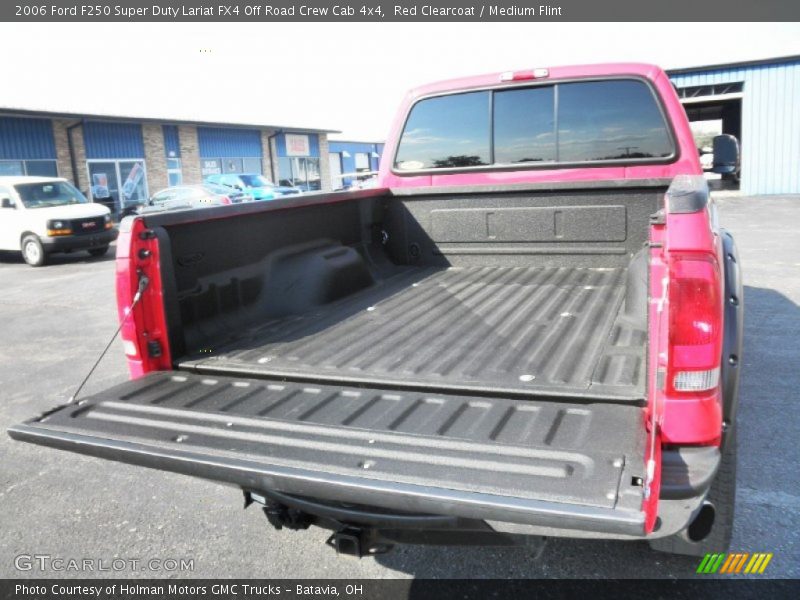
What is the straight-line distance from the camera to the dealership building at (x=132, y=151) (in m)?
22.8

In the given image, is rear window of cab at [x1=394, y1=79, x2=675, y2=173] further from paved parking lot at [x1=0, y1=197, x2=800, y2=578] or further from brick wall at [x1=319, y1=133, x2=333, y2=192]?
brick wall at [x1=319, y1=133, x2=333, y2=192]

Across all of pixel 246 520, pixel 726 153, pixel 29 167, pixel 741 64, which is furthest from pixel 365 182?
pixel 741 64

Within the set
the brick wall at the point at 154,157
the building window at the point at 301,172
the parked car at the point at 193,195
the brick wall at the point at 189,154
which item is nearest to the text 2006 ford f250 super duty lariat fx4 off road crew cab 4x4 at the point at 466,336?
the parked car at the point at 193,195

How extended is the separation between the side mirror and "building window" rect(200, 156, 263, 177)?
2901cm

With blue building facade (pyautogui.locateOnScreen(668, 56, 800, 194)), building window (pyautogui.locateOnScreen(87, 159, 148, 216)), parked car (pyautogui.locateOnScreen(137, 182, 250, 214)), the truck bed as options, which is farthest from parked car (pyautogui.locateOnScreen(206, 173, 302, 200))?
the truck bed

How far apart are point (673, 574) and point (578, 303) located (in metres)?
1.47

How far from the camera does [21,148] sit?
22547 mm

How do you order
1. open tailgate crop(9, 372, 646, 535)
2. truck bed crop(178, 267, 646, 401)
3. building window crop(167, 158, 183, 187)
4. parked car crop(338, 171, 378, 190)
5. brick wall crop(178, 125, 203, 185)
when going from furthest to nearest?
brick wall crop(178, 125, 203, 185), building window crop(167, 158, 183, 187), parked car crop(338, 171, 378, 190), truck bed crop(178, 267, 646, 401), open tailgate crop(9, 372, 646, 535)

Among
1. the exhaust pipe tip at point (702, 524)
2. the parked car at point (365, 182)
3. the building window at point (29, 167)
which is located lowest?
the exhaust pipe tip at point (702, 524)

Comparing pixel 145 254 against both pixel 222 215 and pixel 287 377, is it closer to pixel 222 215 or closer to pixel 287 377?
pixel 222 215

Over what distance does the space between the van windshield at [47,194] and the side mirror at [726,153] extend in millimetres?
14391

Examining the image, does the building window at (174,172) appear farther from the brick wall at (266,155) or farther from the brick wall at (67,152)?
the brick wall at (266,155)

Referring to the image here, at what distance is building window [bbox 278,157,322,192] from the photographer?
37.1m

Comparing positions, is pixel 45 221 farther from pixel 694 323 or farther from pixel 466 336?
pixel 694 323
